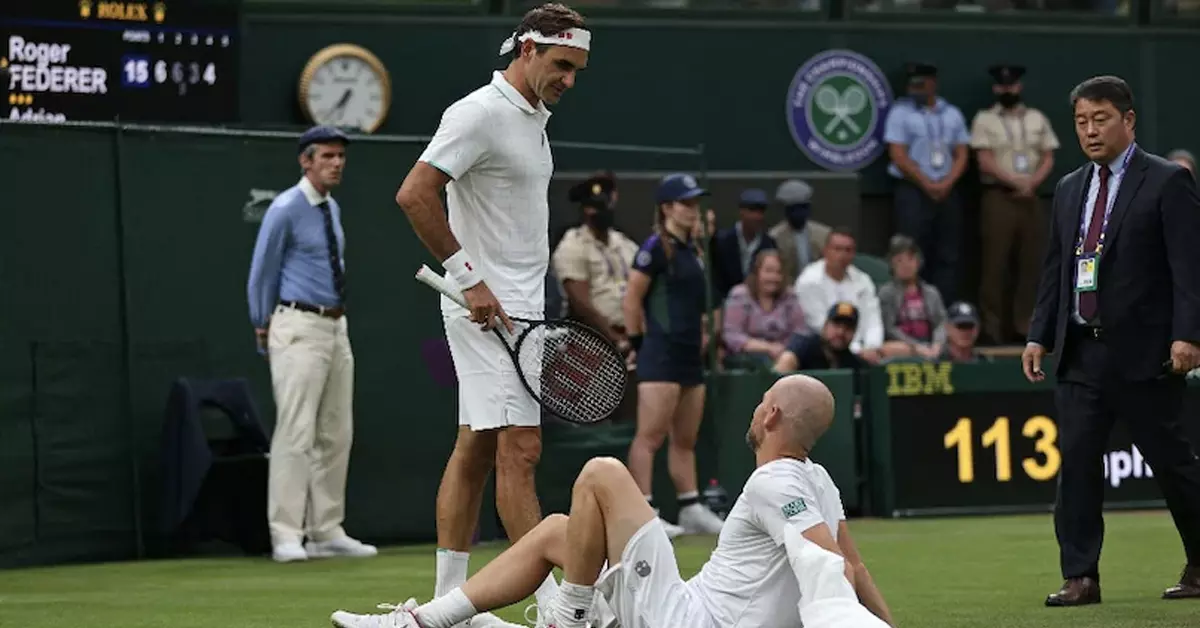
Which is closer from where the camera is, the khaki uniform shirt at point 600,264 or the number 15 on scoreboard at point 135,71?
the number 15 on scoreboard at point 135,71

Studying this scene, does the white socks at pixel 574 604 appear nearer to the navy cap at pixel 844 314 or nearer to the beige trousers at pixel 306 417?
the beige trousers at pixel 306 417

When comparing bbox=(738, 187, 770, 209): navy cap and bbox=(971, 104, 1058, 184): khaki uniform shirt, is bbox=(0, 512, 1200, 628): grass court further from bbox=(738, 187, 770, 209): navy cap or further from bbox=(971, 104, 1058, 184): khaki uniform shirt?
bbox=(971, 104, 1058, 184): khaki uniform shirt

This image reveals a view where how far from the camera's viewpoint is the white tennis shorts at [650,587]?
21.2 ft

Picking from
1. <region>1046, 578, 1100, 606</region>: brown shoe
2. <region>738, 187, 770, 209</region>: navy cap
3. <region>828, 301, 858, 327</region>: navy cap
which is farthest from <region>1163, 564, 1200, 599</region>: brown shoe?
<region>738, 187, 770, 209</region>: navy cap

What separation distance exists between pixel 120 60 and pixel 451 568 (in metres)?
7.20

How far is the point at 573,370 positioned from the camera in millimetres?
8352

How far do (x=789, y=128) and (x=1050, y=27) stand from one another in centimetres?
309

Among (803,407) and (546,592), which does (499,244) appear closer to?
(546,592)

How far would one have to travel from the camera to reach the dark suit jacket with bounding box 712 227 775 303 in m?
16.9

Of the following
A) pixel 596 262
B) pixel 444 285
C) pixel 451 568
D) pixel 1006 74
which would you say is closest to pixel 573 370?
pixel 444 285

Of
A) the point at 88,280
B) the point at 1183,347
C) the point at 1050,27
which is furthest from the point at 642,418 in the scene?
the point at 1050,27

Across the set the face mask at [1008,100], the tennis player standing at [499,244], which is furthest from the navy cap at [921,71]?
the tennis player standing at [499,244]

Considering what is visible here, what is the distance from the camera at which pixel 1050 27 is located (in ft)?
74.9

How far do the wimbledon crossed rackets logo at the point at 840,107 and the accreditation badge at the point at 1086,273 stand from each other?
12.3 meters
